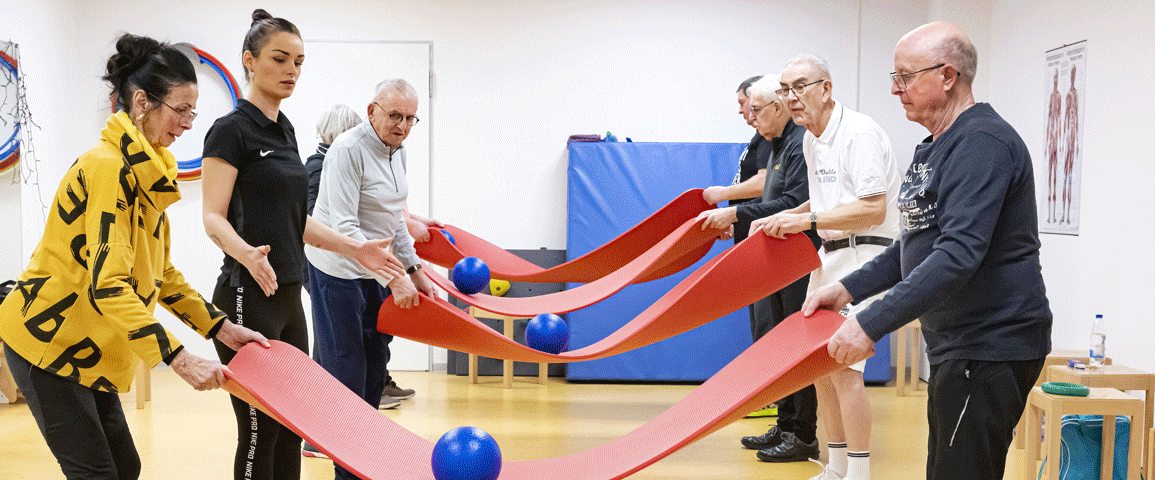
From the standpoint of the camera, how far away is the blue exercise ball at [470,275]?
394 cm

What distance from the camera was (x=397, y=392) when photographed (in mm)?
5301

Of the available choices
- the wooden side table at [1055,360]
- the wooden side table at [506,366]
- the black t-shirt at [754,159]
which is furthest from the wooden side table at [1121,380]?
the wooden side table at [506,366]

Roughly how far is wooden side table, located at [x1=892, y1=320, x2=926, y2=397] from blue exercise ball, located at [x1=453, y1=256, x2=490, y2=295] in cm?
296

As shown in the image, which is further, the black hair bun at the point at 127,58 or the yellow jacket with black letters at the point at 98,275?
the black hair bun at the point at 127,58

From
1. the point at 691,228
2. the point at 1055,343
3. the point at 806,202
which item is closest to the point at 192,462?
the point at 691,228

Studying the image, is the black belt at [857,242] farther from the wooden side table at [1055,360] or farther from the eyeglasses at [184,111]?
the eyeglasses at [184,111]

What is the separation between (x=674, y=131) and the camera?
6.17 meters

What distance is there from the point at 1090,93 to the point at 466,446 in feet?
12.5

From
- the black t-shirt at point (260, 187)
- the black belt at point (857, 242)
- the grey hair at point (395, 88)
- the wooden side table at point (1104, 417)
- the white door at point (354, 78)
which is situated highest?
the white door at point (354, 78)

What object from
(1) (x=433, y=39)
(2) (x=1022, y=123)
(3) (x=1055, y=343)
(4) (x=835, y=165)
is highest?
(1) (x=433, y=39)

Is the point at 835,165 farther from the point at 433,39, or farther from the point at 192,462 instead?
the point at 433,39

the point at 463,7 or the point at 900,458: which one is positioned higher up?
the point at 463,7

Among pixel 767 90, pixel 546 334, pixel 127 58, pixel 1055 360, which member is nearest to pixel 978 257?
pixel 127 58

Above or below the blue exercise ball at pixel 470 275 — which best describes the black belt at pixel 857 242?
above
